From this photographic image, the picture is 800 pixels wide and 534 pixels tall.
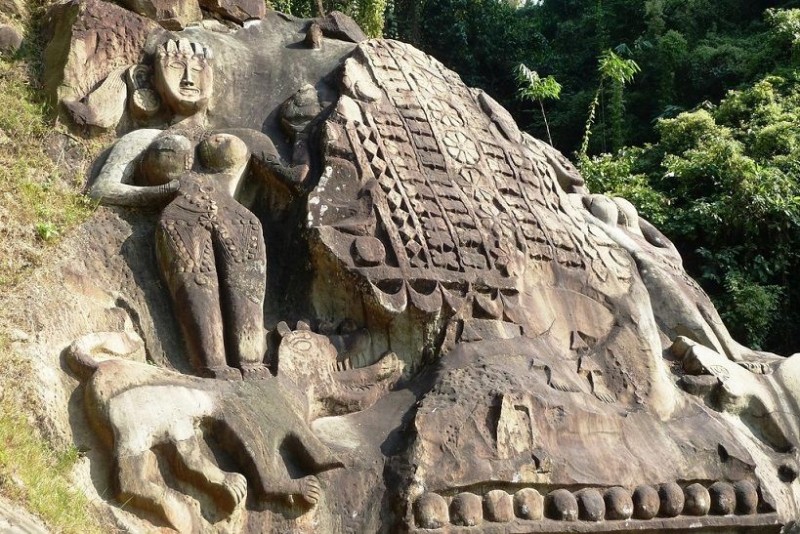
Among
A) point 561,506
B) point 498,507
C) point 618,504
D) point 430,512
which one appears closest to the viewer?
point 430,512

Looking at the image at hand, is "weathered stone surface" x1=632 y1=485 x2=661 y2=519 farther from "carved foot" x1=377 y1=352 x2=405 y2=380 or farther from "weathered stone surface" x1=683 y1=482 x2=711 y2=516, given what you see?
"carved foot" x1=377 y1=352 x2=405 y2=380

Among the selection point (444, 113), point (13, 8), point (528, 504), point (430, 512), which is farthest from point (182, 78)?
point (528, 504)

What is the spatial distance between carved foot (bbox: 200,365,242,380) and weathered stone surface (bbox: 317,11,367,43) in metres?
2.95

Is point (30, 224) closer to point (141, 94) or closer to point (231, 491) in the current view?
point (141, 94)

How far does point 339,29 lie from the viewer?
6.87 m

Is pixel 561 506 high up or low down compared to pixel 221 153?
down

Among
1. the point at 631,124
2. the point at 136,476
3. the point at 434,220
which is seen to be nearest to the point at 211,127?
the point at 434,220

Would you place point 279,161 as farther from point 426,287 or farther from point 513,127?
point 513,127

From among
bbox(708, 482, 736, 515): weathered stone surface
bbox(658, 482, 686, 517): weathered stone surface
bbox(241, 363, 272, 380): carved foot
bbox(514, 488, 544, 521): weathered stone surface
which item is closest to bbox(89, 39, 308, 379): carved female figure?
bbox(241, 363, 272, 380): carved foot

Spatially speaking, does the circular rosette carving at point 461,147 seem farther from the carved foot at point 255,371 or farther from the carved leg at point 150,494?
the carved leg at point 150,494

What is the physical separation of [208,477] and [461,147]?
277 cm

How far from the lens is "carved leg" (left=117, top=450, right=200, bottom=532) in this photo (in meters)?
3.94

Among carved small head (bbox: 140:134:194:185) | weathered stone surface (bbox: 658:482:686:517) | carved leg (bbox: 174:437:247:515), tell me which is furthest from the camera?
carved small head (bbox: 140:134:194:185)

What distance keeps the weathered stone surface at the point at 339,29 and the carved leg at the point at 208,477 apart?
3532 mm
